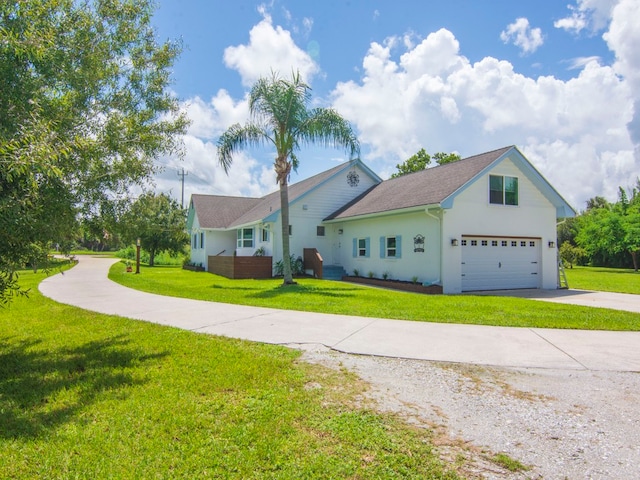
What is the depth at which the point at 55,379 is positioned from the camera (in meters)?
5.13

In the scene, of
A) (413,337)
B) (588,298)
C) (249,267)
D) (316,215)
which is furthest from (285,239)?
(588,298)

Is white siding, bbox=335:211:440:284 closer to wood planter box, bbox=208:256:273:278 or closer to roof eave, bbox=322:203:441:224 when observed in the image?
roof eave, bbox=322:203:441:224

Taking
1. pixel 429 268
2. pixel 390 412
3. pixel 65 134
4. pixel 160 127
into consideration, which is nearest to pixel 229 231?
pixel 429 268

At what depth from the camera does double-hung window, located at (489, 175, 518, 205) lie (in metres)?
16.2

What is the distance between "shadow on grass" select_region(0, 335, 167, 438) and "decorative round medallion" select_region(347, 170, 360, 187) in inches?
704

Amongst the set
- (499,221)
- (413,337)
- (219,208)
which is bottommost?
(413,337)

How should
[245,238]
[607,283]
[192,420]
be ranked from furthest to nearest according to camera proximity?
[245,238] → [607,283] → [192,420]

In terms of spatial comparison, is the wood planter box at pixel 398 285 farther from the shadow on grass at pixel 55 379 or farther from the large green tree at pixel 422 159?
the large green tree at pixel 422 159

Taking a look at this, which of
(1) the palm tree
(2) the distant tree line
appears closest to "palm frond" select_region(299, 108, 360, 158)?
(1) the palm tree

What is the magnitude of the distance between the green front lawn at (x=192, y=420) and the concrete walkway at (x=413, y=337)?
1.40m

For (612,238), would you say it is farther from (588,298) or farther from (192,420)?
(192,420)

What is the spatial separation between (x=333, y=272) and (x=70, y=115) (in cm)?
1644

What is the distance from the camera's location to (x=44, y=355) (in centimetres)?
627

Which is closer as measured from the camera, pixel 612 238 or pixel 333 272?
pixel 333 272
